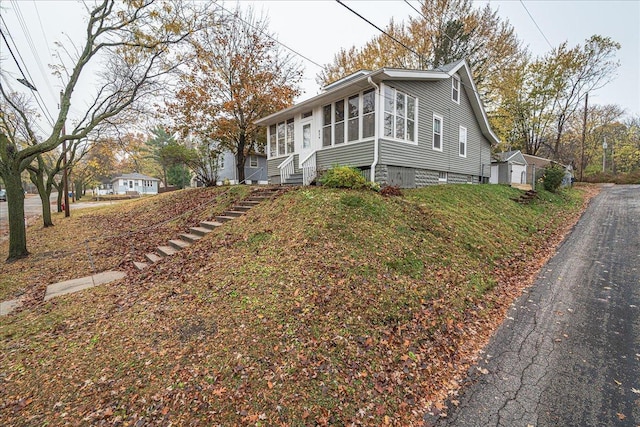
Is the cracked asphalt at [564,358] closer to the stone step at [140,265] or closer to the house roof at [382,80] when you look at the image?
the stone step at [140,265]

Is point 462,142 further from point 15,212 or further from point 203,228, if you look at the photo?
point 15,212

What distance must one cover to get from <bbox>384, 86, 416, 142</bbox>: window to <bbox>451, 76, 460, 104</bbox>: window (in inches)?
151

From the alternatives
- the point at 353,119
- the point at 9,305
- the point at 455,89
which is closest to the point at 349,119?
the point at 353,119

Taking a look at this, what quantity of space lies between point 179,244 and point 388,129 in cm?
818

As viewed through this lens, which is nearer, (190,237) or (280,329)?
(280,329)

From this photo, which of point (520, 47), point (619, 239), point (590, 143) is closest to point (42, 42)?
point (619, 239)

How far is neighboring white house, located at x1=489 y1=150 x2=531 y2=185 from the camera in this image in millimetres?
Answer: 21016

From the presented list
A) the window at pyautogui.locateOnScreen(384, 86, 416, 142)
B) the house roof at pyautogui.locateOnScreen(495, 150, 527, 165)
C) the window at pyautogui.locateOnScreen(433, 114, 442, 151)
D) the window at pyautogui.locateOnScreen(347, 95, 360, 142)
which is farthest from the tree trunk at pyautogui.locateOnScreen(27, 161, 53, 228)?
the house roof at pyautogui.locateOnScreen(495, 150, 527, 165)

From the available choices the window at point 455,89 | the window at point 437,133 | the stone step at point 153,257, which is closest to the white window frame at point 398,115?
the window at point 437,133

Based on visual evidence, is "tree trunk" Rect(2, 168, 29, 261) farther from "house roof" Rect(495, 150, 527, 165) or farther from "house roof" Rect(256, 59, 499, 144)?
"house roof" Rect(495, 150, 527, 165)

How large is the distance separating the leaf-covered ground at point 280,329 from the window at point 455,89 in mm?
9799

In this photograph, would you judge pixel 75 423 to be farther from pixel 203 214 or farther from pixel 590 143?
pixel 590 143

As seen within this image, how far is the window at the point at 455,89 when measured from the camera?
14.0 metres

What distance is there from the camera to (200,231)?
830cm
